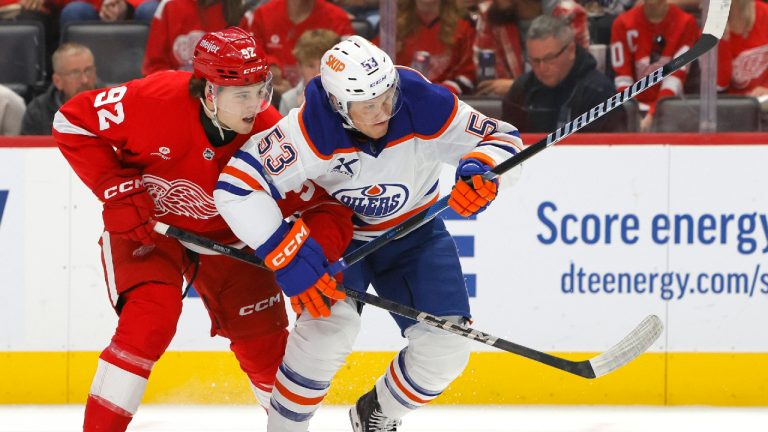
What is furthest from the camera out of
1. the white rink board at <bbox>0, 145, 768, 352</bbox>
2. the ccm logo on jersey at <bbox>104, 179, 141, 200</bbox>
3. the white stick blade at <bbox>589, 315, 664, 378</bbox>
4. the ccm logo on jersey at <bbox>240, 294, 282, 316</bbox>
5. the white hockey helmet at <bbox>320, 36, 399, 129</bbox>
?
the white rink board at <bbox>0, 145, 768, 352</bbox>

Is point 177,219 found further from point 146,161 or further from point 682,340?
point 682,340

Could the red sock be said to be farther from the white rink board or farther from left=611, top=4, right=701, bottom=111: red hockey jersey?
left=611, top=4, right=701, bottom=111: red hockey jersey

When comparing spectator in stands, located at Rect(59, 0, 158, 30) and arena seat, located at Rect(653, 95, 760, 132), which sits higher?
spectator in stands, located at Rect(59, 0, 158, 30)

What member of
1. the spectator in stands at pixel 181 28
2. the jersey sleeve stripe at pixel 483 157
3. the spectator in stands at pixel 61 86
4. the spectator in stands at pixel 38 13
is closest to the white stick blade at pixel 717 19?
the jersey sleeve stripe at pixel 483 157

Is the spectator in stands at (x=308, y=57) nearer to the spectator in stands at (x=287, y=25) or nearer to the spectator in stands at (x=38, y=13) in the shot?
the spectator in stands at (x=287, y=25)

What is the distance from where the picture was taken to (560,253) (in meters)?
4.73

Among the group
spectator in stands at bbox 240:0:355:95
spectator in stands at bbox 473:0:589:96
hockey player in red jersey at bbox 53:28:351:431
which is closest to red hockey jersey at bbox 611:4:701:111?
spectator in stands at bbox 473:0:589:96

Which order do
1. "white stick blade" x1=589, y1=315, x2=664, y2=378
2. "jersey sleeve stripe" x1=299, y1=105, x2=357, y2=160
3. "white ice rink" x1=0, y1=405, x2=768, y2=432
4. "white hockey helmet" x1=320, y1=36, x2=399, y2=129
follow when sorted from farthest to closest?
"white ice rink" x1=0, y1=405, x2=768, y2=432 → "white stick blade" x1=589, y1=315, x2=664, y2=378 → "jersey sleeve stripe" x1=299, y1=105, x2=357, y2=160 → "white hockey helmet" x1=320, y1=36, x2=399, y2=129

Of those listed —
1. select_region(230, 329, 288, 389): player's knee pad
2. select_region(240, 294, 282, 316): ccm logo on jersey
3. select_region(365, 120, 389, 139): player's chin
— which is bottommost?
select_region(230, 329, 288, 389): player's knee pad

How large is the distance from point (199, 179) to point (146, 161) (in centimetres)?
15

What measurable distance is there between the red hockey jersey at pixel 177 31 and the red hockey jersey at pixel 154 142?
110 centimetres

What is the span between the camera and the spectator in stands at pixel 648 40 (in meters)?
4.74

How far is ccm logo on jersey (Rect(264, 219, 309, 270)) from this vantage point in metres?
3.46

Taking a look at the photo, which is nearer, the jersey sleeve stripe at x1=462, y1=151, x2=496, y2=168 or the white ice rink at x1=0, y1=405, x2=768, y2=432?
the jersey sleeve stripe at x1=462, y1=151, x2=496, y2=168
